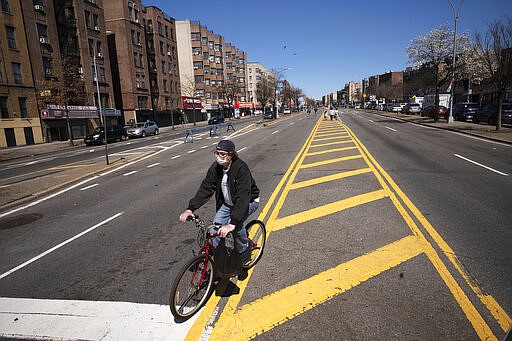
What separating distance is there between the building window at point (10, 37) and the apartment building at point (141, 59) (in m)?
14.4

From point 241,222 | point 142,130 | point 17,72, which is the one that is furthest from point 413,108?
point 17,72

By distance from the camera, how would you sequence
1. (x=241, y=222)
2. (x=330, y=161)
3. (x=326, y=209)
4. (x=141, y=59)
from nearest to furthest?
(x=241, y=222) < (x=326, y=209) < (x=330, y=161) < (x=141, y=59)

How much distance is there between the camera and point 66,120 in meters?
36.2

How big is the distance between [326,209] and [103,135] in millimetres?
29795

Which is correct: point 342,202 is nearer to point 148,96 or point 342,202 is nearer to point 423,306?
point 423,306

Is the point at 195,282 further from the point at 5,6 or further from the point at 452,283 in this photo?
the point at 5,6

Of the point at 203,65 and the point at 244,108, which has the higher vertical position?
the point at 203,65

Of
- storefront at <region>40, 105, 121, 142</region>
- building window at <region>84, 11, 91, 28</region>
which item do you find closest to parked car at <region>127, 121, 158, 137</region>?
storefront at <region>40, 105, 121, 142</region>

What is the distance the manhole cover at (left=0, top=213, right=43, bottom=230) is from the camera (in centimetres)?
696

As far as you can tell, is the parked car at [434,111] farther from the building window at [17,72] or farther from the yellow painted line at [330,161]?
the building window at [17,72]

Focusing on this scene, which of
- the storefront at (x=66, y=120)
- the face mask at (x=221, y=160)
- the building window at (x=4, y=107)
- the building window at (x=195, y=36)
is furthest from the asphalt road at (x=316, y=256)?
the building window at (x=195, y=36)

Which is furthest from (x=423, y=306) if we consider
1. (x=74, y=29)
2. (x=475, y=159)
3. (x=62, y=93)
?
(x=74, y=29)

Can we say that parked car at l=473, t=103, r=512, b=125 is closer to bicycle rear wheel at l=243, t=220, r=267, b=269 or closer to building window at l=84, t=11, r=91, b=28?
bicycle rear wheel at l=243, t=220, r=267, b=269

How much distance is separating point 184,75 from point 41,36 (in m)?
44.1
